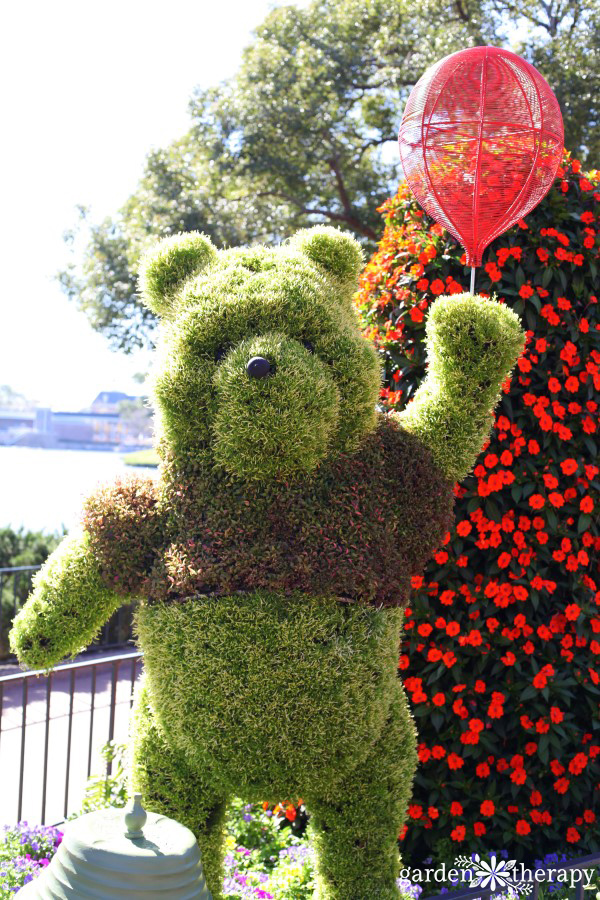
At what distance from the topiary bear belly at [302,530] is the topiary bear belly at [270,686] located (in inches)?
2.6

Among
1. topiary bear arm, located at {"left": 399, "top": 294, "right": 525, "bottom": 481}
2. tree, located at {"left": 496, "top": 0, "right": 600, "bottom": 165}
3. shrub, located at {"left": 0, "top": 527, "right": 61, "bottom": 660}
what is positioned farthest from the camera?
tree, located at {"left": 496, "top": 0, "right": 600, "bottom": 165}

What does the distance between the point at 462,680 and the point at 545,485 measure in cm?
88

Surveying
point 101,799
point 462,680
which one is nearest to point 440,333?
point 462,680

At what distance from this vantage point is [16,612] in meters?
7.97

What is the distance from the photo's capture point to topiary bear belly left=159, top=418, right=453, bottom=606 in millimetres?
2271

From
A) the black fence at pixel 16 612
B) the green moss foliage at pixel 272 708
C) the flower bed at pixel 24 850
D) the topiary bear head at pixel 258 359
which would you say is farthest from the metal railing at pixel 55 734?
the topiary bear head at pixel 258 359

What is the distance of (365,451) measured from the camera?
2471 mm

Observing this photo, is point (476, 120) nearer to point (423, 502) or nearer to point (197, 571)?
point (423, 502)

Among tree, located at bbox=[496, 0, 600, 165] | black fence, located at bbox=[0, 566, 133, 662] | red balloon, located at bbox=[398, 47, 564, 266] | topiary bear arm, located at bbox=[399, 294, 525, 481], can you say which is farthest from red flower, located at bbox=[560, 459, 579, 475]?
tree, located at bbox=[496, 0, 600, 165]

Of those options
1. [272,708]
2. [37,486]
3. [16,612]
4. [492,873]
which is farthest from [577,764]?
[37,486]

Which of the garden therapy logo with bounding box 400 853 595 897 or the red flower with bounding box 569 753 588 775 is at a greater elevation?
A: the red flower with bounding box 569 753 588 775

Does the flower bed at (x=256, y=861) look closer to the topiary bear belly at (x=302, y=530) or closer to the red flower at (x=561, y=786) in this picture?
the red flower at (x=561, y=786)

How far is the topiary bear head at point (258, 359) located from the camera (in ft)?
7.17

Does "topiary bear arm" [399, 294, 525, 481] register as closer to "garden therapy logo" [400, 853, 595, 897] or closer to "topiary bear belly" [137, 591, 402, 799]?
"topiary bear belly" [137, 591, 402, 799]
